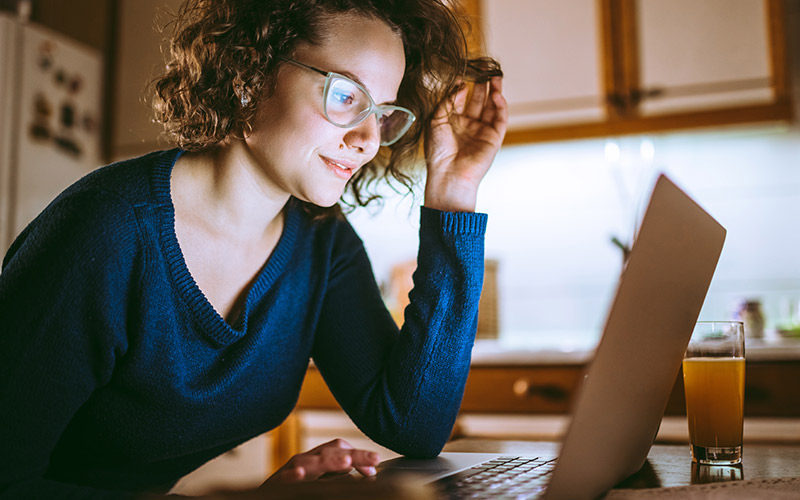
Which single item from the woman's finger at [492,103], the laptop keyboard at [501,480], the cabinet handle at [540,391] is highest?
the woman's finger at [492,103]

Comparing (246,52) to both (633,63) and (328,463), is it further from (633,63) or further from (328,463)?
(633,63)

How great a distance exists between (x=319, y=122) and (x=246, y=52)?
0.48 ft

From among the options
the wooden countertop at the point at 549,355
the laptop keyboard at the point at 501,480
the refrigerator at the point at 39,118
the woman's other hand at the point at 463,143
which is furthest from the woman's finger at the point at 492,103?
the refrigerator at the point at 39,118

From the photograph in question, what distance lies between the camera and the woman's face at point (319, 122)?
93cm

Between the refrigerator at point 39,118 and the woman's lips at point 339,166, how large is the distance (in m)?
2.13

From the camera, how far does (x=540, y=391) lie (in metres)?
1.99

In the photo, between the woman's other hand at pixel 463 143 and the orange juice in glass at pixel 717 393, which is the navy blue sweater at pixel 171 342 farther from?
the orange juice in glass at pixel 717 393

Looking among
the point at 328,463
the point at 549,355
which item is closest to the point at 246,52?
the point at 328,463

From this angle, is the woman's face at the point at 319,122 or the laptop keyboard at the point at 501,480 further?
the woman's face at the point at 319,122

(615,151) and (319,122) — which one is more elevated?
(615,151)

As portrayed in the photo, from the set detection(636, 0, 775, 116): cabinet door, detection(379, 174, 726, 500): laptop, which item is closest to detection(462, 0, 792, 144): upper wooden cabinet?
detection(636, 0, 775, 116): cabinet door

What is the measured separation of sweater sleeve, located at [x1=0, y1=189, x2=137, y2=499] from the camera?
694mm

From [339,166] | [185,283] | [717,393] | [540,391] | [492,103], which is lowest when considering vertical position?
[540,391]

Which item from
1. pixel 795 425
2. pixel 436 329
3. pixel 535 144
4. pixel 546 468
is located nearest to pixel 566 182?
pixel 535 144
